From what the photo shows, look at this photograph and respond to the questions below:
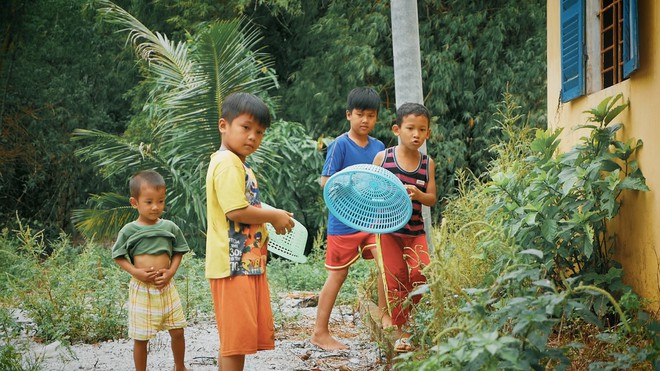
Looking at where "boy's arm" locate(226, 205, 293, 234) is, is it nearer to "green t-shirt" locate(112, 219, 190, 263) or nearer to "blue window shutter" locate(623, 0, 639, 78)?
"green t-shirt" locate(112, 219, 190, 263)

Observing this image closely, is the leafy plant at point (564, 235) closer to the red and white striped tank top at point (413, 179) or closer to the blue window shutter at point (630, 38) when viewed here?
the blue window shutter at point (630, 38)

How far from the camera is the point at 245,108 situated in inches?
148

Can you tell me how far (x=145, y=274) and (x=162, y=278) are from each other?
98mm

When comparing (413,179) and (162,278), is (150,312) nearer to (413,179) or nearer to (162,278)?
(162,278)

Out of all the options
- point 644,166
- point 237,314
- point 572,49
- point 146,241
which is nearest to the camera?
point 237,314

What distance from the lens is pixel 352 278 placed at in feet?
25.3

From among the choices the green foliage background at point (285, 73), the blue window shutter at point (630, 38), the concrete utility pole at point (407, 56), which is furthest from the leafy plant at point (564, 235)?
the green foliage background at point (285, 73)

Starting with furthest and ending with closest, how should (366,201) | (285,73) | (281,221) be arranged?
1. (285,73)
2. (366,201)
3. (281,221)

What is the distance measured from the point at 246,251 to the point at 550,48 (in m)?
3.60

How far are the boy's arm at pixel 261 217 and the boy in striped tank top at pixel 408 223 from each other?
101 centimetres

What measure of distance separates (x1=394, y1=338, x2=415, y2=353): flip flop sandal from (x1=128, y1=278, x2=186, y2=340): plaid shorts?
46.1 inches

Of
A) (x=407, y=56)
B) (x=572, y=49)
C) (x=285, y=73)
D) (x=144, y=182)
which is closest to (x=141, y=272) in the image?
(x=144, y=182)

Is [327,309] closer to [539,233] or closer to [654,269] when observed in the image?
[539,233]

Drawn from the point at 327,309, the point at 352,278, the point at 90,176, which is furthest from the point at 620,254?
the point at 90,176
